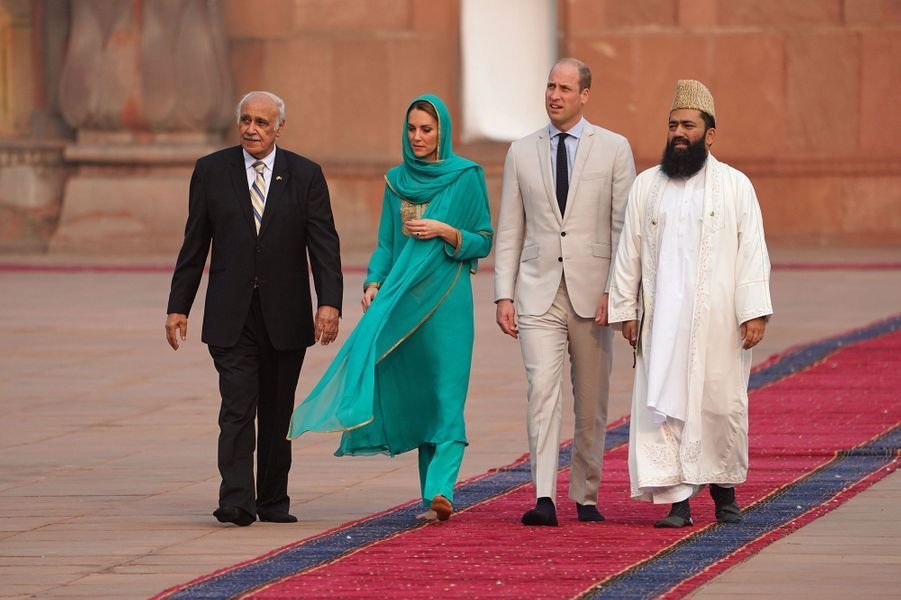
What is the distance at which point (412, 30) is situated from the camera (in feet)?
85.9

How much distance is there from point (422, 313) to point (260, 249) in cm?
76

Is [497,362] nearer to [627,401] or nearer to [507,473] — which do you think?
[627,401]

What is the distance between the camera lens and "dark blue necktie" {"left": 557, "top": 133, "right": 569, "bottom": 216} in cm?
916

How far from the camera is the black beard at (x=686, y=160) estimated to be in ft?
29.2

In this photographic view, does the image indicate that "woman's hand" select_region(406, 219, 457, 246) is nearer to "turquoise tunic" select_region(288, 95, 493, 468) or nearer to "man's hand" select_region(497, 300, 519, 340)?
"turquoise tunic" select_region(288, 95, 493, 468)

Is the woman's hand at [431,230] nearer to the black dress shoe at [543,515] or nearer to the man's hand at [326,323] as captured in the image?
the man's hand at [326,323]

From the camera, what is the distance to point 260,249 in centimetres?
940

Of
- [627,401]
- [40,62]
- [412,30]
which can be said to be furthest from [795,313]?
[40,62]

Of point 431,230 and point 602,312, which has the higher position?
point 431,230

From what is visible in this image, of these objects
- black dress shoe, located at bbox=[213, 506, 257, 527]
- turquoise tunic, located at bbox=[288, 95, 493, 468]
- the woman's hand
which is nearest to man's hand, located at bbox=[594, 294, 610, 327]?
turquoise tunic, located at bbox=[288, 95, 493, 468]

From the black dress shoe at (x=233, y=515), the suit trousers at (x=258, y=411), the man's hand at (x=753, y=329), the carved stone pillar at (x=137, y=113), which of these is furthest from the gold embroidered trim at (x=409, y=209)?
the carved stone pillar at (x=137, y=113)

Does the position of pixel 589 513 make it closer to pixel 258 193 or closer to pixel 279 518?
pixel 279 518

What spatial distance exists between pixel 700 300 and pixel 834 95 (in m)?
17.4

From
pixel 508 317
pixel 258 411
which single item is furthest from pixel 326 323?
pixel 508 317
